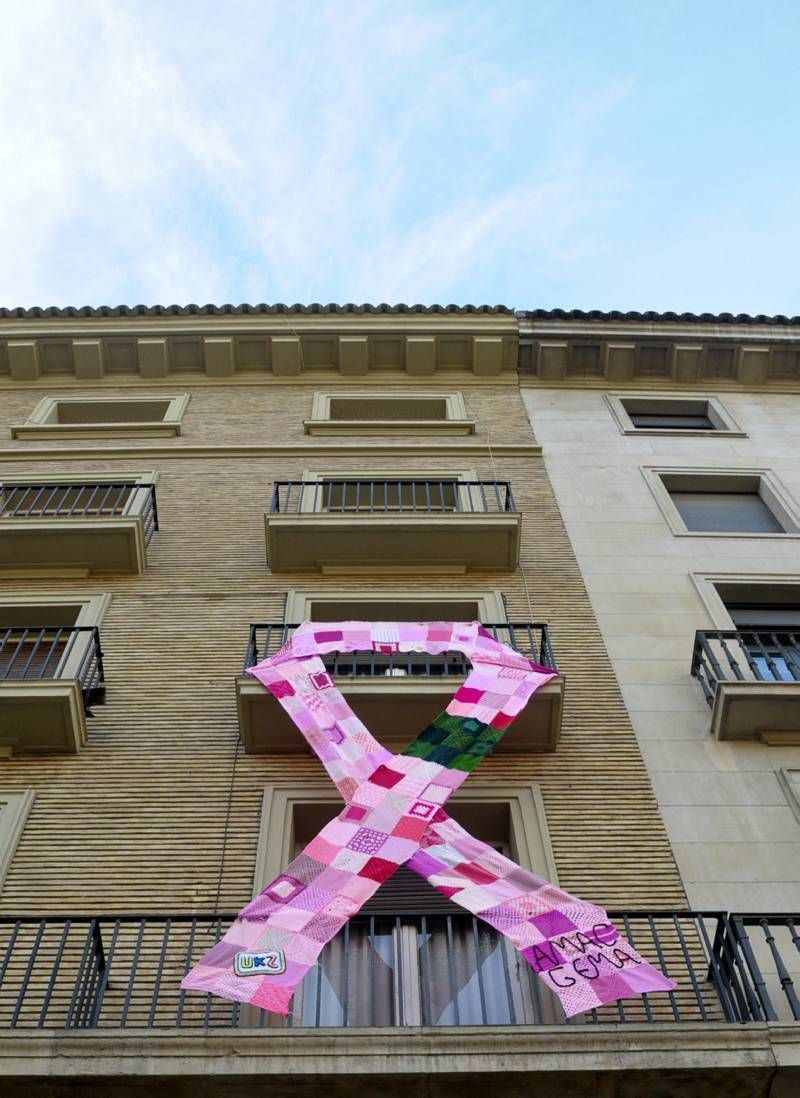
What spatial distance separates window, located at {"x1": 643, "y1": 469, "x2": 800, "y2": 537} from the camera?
14.1 metres

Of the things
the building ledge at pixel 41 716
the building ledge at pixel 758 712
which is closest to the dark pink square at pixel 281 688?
the building ledge at pixel 41 716

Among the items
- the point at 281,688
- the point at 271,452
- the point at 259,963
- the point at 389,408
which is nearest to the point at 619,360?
the point at 389,408

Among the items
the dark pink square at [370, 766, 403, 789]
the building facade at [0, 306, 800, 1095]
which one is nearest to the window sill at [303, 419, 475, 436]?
the building facade at [0, 306, 800, 1095]

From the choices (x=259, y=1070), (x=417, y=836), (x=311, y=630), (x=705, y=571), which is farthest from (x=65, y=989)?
(x=705, y=571)

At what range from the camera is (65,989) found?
A: 7.33 meters

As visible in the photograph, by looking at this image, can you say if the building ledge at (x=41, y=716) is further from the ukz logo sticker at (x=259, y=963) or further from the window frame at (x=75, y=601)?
the ukz logo sticker at (x=259, y=963)

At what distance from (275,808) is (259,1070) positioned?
11.1 feet

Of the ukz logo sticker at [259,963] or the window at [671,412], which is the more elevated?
the ukz logo sticker at [259,963]

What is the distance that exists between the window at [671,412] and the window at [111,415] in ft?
23.6

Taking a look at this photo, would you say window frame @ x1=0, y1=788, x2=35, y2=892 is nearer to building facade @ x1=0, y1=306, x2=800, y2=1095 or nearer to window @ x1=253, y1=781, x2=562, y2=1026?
building facade @ x1=0, y1=306, x2=800, y2=1095

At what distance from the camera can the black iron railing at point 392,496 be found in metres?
13.6

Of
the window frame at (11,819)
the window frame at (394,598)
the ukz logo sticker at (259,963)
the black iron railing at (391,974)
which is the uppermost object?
the ukz logo sticker at (259,963)

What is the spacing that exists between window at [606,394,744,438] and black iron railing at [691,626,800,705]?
6.31 m

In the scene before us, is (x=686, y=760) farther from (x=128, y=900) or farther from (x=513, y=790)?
(x=128, y=900)
